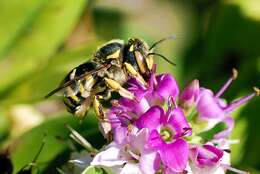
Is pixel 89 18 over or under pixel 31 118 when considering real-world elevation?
over

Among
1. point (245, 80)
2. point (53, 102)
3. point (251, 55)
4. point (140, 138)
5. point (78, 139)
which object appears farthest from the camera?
point (53, 102)

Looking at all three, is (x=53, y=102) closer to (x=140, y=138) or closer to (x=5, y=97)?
(x=5, y=97)

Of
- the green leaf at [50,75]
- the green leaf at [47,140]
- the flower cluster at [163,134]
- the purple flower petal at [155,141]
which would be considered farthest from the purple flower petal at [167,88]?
the green leaf at [50,75]

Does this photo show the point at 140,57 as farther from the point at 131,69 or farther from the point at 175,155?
the point at 175,155

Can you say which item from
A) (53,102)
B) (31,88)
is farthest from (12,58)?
(53,102)

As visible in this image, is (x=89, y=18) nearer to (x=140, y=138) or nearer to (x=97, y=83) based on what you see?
(x=97, y=83)

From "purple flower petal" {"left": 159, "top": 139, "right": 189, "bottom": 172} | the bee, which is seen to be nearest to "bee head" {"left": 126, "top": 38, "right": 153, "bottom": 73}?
the bee

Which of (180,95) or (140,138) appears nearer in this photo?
(140,138)

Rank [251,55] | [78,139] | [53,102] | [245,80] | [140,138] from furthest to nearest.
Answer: [53,102] < [251,55] < [245,80] < [78,139] < [140,138]
